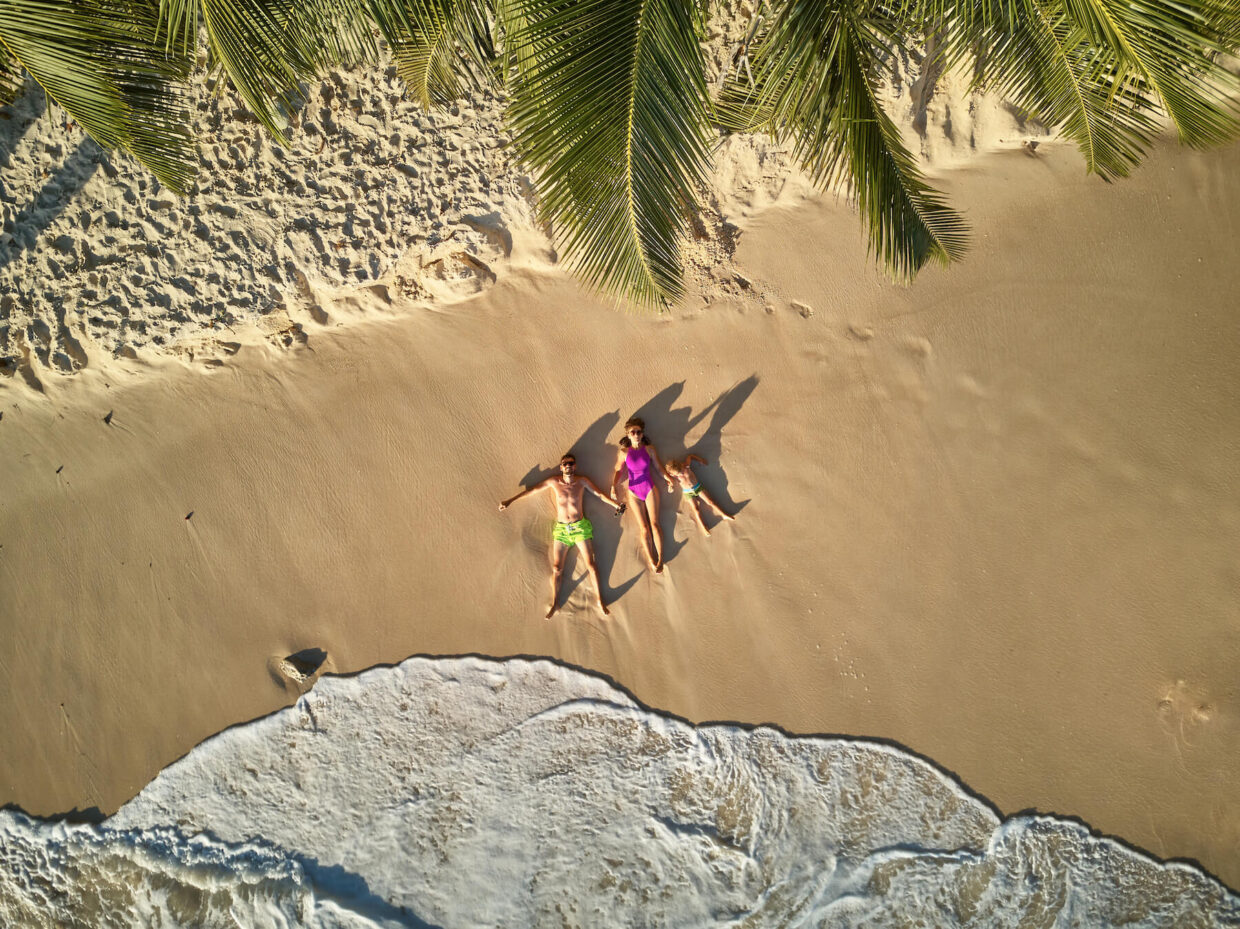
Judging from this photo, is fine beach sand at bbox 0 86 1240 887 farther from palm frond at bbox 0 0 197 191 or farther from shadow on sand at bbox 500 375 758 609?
palm frond at bbox 0 0 197 191

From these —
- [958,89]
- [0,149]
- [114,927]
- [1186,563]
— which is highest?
[958,89]

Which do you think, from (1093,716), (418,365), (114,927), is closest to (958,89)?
(418,365)

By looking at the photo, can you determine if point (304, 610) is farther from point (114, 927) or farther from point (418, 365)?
point (114, 927)

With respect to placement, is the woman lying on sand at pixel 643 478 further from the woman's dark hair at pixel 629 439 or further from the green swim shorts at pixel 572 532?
the green swim shorts at pixel 572 532

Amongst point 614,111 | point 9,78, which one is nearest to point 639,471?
point 614,111

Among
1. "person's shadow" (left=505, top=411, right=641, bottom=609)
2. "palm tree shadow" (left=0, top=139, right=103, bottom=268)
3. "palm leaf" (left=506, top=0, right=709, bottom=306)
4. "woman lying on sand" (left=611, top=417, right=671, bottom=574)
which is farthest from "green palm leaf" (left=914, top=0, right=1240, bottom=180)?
"palm tree shadow" (left=0, top=139, right=103, bottom=268)
